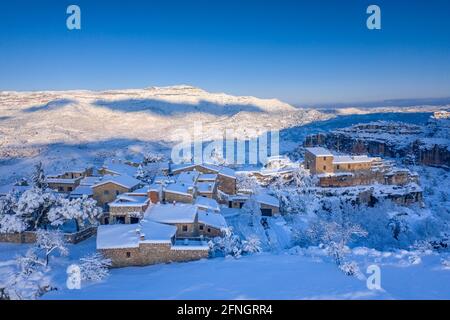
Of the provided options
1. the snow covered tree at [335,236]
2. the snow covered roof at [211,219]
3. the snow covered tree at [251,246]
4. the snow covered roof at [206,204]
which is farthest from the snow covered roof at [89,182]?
the snow covered tree at [335,236]

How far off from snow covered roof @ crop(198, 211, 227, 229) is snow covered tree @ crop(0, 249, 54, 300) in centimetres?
1006

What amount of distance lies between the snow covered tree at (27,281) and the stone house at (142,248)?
2906 mm

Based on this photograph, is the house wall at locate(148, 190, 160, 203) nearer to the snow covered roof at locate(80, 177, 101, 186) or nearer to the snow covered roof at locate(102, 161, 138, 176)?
the snow covered roof at locate(80, 177, 101, 186)

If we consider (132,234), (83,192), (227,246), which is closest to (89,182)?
(83,192)

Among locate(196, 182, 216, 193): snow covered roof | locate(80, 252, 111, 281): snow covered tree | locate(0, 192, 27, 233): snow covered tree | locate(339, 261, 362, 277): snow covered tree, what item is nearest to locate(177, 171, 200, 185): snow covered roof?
locate(196, 182, 216, 193): snow covered roof

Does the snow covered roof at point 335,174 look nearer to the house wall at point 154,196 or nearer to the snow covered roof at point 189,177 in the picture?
the snow covered roof at point 189,177

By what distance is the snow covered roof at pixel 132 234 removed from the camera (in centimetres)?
1838

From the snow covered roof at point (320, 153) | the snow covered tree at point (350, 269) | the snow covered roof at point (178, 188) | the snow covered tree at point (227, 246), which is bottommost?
the snow covered tree at point (227, 246)

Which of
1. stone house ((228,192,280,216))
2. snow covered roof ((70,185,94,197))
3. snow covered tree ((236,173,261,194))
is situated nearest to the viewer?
snow covered roof ((70,185,94,197))

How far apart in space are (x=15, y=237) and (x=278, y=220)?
65.8 feet

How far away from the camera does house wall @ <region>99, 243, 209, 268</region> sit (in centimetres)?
1833

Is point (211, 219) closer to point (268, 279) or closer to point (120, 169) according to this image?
point (268, 279)

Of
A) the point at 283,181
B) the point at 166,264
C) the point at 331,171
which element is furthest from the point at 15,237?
the point at 331,171
